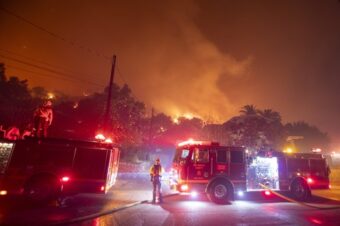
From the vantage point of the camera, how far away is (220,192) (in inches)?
459

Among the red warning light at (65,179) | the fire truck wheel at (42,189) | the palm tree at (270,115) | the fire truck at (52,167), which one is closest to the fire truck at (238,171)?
the fire truck at (52,167)

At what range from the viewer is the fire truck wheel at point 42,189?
9.89 meters

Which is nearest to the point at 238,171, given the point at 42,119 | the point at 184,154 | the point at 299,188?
the point at 184,154

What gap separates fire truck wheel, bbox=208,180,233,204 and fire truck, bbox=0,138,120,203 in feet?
16.4

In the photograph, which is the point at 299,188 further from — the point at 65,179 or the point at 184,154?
the point at 65,179

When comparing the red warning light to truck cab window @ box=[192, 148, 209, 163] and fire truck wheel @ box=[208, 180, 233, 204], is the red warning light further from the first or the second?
fire truck wheel @ box=[208, 180, 233, 204]

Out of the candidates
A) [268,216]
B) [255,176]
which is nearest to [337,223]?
[268,216]

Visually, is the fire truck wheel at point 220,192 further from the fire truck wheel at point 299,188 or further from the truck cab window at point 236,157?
the fire truck wheel at point 299,188

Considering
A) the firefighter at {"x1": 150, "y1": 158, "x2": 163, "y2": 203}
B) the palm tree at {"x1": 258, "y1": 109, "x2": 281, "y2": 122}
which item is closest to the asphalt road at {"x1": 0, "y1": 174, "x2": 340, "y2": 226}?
the firefighter at {"x1": 150, "y1": 158, "x2": 163, "y2": 203}

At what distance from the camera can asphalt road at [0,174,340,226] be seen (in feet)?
25.9

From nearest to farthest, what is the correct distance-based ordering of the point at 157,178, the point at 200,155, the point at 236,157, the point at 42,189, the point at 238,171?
the point at 42,189
the point at 157,178
the point at 200,155
the point at 238,171
the point at 236,157

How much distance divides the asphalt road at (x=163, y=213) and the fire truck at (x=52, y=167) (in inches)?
24.8

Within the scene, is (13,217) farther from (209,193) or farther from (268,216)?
(268,216)

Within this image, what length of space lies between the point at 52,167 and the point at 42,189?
944 millimetres
